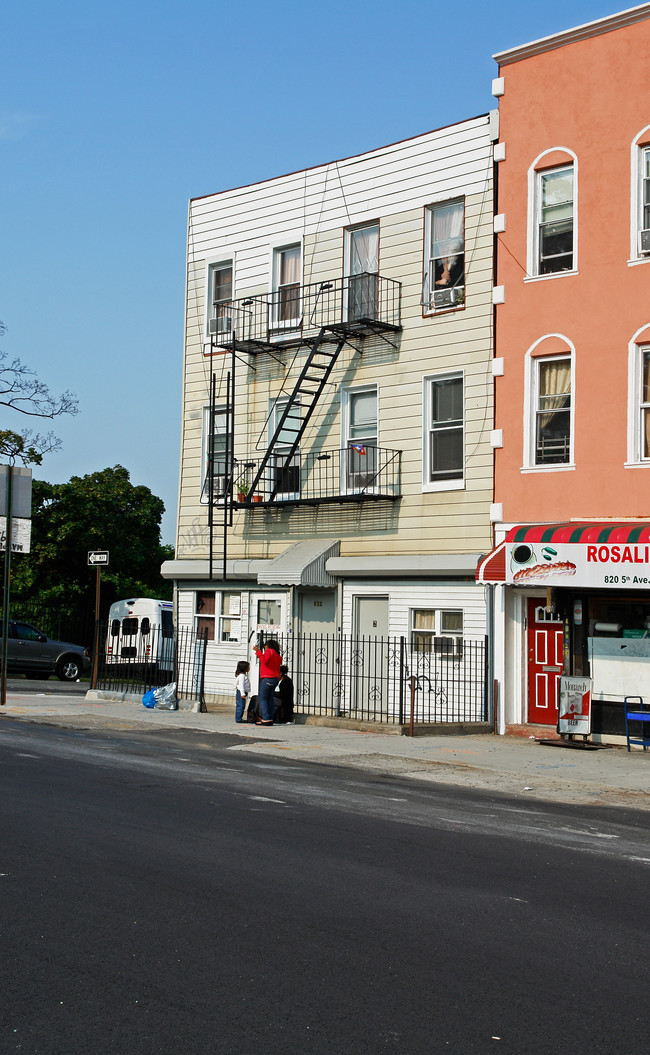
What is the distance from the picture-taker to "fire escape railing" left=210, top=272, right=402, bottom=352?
71.7ft

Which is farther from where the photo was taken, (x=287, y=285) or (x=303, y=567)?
(x=287, y=285)

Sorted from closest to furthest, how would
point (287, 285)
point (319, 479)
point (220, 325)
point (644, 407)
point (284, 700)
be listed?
1. point (644, 407)
2. point (284, 700)
3. point (319, 479)
4. point (287, 285)
5. point (220, 325)

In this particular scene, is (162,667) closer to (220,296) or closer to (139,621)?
(220,296)

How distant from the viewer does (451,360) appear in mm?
20797

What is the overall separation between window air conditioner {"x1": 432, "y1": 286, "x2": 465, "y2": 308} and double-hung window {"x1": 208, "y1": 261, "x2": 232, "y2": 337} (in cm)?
557

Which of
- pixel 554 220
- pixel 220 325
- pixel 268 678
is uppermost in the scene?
pixel 554 220

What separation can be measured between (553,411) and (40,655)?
19.5 meters

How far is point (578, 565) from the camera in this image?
17281 mm

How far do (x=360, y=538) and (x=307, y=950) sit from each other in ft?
53.3

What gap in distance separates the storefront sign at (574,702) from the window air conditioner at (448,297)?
7470 millimetres

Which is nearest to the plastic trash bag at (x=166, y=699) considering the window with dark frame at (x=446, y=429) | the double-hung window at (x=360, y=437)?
the double-hung window at (x=360, y=437)

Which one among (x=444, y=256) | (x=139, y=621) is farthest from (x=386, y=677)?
(x=139, y=621)

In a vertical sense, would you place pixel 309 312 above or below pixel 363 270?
below

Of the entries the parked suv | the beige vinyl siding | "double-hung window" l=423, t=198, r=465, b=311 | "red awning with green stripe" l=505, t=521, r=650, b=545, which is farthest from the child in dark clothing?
the parked suv
